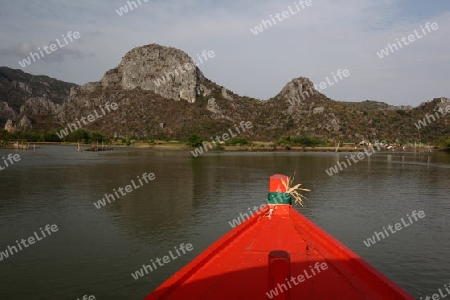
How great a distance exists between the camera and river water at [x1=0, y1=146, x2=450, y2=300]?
11992mm

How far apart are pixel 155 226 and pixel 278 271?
1656 centimetres

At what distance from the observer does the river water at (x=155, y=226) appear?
12.0 m

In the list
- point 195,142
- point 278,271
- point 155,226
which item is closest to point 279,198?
point 278,271

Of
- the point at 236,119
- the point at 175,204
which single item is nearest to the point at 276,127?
the point at 236,119

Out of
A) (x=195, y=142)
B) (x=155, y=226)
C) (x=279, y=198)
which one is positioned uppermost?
(x=195, y=142)

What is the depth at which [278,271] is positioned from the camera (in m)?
3.19

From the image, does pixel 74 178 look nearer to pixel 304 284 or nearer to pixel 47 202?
pixel 47 202

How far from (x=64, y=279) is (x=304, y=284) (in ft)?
32.7

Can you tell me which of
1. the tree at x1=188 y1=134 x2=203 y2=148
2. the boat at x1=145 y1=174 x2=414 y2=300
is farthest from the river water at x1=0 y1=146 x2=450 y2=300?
the tree at x1=188 y1=134 x2=203 y2=148

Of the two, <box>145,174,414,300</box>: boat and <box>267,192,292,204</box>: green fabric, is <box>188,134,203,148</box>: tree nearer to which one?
<box>267,192,292,204</box>: green fabric

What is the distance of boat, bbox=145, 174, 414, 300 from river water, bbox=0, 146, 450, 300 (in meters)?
6.33

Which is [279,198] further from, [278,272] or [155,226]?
[155,226]

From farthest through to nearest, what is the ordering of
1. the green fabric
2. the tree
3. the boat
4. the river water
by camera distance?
the tree
the river water
the green fabric
the boat

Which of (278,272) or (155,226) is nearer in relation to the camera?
(278,272)
